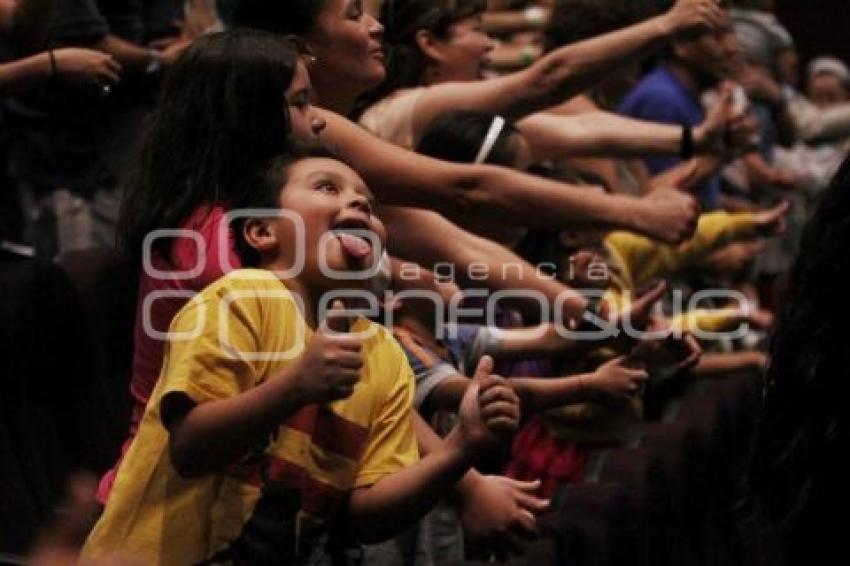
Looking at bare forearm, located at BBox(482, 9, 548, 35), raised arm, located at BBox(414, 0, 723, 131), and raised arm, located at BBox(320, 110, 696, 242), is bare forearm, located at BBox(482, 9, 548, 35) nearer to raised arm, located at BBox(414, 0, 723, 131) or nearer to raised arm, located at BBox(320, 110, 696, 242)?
raised arm, located at BBox(414, 0, 723, 131)

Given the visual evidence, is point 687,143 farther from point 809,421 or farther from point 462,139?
point 809,421

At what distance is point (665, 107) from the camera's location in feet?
21.0

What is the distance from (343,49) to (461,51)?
36.6 inches

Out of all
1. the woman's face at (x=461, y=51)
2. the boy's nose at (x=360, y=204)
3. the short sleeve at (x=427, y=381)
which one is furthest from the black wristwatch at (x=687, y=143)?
the boy's nose at (x=360, y=204)

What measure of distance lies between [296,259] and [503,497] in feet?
1.42

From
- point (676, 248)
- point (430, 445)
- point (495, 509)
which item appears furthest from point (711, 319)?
point (495, 509)

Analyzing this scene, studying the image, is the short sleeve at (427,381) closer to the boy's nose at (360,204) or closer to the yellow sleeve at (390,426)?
the yellow sleeve at (390,426)

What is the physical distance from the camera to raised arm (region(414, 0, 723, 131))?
4492mm

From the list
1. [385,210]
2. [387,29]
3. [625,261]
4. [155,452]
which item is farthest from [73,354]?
[625,261]

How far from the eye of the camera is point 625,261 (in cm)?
552

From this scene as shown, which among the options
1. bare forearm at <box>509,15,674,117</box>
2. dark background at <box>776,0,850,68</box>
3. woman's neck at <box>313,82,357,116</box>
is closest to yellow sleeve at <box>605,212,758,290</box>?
bare forearm at <box>509,15,674,117</box>

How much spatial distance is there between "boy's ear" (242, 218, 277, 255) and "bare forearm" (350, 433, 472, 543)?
0.32 meters

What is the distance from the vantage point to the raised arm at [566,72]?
4.49m

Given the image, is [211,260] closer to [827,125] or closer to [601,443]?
[601,443]
